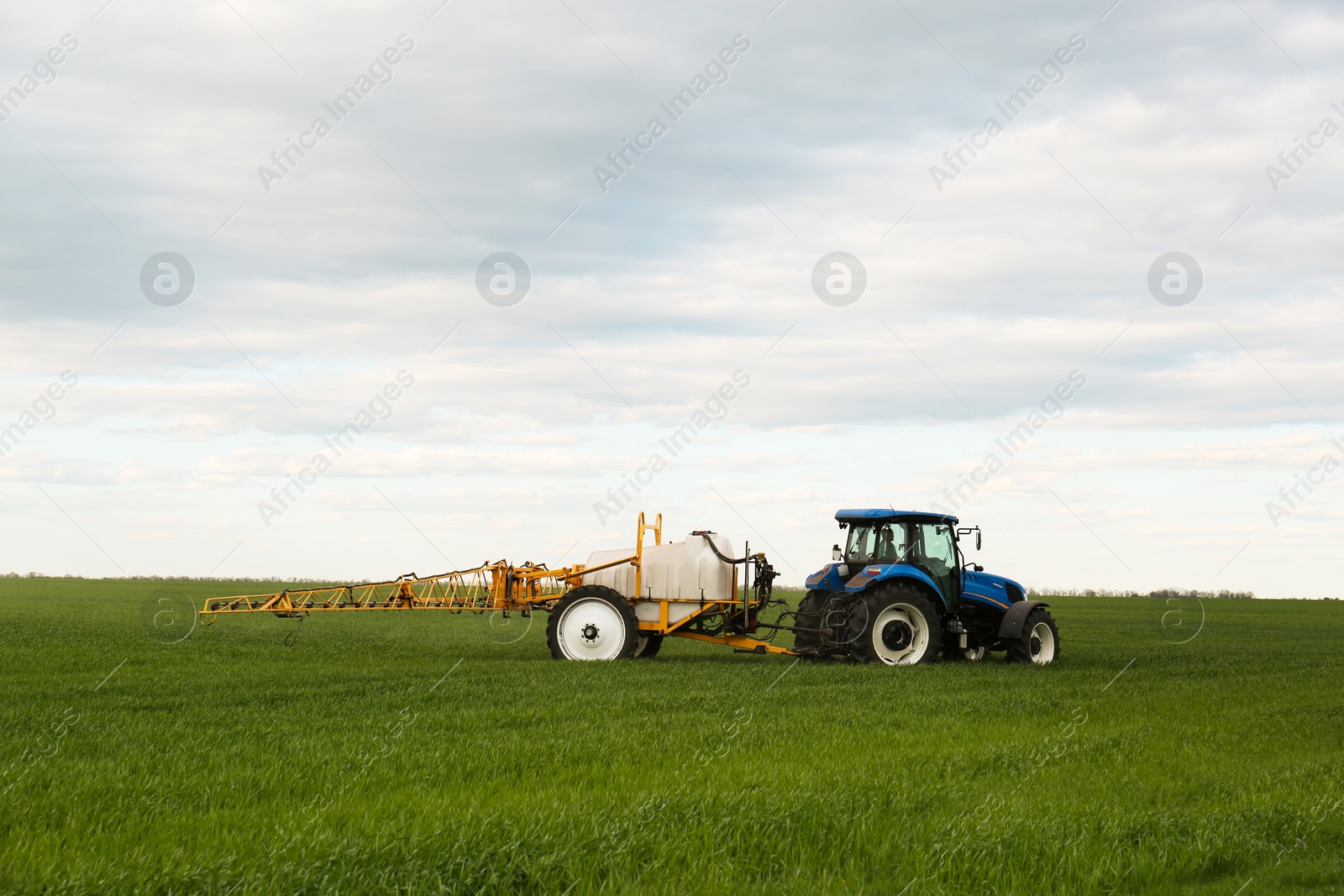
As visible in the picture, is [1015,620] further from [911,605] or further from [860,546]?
[860,546]

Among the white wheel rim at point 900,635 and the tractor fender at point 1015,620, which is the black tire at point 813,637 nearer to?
the white wheel rim at point 900,635

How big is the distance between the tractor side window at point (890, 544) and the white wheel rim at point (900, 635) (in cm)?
84

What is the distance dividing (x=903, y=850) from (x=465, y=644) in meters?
17.3

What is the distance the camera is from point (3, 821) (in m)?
6.34

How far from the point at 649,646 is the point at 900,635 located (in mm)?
4396

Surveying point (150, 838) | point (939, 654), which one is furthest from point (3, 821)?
point (939, 654)

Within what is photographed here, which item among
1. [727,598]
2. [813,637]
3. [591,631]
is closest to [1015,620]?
[813,637]

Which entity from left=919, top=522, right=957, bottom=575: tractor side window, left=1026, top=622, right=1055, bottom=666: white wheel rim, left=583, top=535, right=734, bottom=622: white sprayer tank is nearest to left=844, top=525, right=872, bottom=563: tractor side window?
left=919, top=522, right=957, bottom=575: tractor side window

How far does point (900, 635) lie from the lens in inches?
675

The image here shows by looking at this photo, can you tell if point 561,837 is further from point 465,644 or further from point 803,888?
point 465,644

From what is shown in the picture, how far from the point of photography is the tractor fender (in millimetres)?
17500

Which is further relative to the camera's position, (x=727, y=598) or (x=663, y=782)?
(x=727, y=598)

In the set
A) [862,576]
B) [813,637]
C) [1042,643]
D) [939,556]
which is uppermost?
[939,556]

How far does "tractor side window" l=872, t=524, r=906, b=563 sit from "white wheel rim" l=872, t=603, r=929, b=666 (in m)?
0.84
